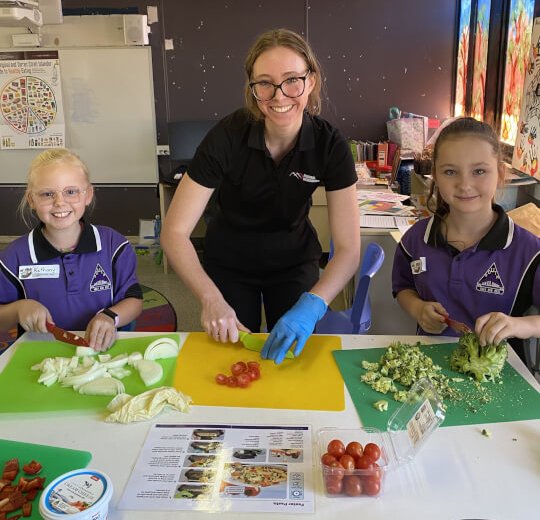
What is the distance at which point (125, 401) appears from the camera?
3.69ft

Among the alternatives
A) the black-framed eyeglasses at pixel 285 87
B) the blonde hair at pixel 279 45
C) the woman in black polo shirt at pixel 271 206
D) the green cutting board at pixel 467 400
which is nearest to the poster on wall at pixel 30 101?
the woman in black polo shirt at pixel 271 206

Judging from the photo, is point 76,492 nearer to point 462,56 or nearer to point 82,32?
point 462,56

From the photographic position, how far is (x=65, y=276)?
1.63 m

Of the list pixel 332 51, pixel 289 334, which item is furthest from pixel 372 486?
pixel 332 51

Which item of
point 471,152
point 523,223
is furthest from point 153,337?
point 523,223

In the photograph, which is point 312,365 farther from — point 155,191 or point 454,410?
point 155,191

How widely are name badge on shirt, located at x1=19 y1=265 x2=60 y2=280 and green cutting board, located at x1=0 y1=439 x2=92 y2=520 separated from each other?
679 millimetres

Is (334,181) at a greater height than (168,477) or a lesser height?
greater

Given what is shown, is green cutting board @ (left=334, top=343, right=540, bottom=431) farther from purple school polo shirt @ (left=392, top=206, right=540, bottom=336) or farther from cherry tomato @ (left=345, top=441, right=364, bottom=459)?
purple school polo shirt @ (left=392, top=206, right=540, bottom=336)

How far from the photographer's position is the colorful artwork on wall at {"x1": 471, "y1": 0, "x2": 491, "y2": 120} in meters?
3.57

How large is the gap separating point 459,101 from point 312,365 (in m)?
3.72

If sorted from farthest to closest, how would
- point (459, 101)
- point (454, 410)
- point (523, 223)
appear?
point (459, 101) < point (523, 223) < point (454, 410)

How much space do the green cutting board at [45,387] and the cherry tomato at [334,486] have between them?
1.56 feet

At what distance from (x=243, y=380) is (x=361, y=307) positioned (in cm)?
80
